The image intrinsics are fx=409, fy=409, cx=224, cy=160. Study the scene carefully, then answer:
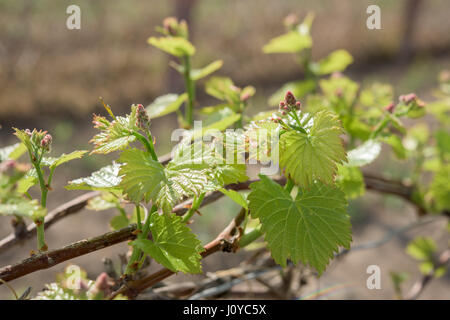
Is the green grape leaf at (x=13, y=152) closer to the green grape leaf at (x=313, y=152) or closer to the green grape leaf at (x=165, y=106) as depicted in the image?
the green grape leaf at (x=165, y=106)

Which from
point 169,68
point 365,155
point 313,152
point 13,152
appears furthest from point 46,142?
point 169,68

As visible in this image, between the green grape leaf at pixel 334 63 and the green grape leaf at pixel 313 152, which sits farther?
the green grape leaf at pixel 334 63

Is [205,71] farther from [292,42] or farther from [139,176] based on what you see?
[139,176]

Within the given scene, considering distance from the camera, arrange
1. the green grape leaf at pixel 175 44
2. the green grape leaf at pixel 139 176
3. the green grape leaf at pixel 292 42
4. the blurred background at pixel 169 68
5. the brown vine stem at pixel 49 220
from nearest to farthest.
Answer: the green grape leaf at pixel 139 176 → the brown vine stem at pixel 49 220 → the green grape leaf at pixel 175 44 → the green grape leaf at pixel 292 42 → the blurred background at pixel 169 68

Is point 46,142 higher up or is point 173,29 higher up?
point 173,29

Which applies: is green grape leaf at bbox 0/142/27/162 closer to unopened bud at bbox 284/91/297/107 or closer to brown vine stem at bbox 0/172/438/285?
brown vine stem at bbox 0/172/438/285

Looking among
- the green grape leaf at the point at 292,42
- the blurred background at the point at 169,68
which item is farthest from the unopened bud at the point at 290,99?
the blurred background at the point at 169,68

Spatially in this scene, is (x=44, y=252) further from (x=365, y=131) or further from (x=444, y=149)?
(x=444, y=149)
